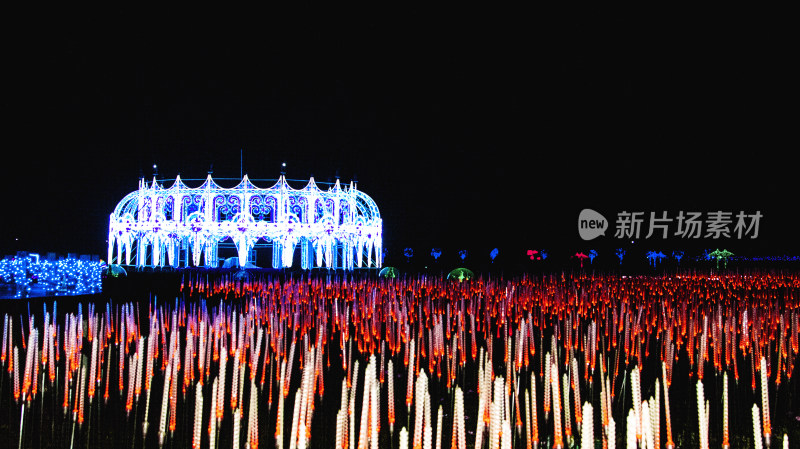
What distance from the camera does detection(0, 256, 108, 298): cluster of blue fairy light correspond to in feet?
51.4

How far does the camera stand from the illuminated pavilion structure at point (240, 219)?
1103 inches

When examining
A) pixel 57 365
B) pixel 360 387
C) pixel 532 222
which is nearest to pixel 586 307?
pixel 360 387

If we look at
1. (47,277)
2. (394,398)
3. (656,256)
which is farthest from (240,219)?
(656,256)

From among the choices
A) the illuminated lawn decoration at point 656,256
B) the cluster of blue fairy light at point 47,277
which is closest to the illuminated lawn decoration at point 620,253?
the illuminated lawn decoration at point 656,256

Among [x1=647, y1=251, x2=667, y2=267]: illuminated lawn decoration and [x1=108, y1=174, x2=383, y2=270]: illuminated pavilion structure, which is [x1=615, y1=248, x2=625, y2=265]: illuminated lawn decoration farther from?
[x1=108, y1=174, x2=383, y2=270]: illuminated pavilion structure

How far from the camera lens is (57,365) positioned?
8570 mm

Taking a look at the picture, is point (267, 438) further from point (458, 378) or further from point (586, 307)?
point (586, 307)

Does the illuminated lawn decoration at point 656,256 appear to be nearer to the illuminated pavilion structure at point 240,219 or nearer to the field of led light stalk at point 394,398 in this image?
the illuminated pavilion structure at point 240,219

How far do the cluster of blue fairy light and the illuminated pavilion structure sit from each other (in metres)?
11.0

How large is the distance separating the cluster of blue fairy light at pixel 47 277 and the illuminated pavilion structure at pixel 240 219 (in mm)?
10994

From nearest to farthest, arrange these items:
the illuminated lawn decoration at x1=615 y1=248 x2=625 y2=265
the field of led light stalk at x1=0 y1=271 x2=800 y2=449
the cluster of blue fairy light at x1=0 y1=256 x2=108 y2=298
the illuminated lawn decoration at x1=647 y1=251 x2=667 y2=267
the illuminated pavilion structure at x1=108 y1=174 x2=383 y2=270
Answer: the field of led light stalk at x1=0 y1=271 x2=800 y2=449
the cluster of blue fairy light at x1=0 y1=256 x2=108 y2=298
the illuminated pavilion structure at x1=108 y1=174 x2=383 y2=270
the illuminated lawn decoration at x1=647 y1=251 x2=667 y2=267
the illuminated lawn decoration at x1=615 y1=248 x2=625 y2=265

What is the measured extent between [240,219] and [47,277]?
11.9 metres

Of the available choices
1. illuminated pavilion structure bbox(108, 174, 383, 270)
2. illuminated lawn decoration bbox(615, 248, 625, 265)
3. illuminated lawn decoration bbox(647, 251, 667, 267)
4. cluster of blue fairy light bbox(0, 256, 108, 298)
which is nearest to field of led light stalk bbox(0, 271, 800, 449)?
cluster of blue fairy light bbox(0, 256, 108, 298)

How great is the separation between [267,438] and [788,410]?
499 centimetres
